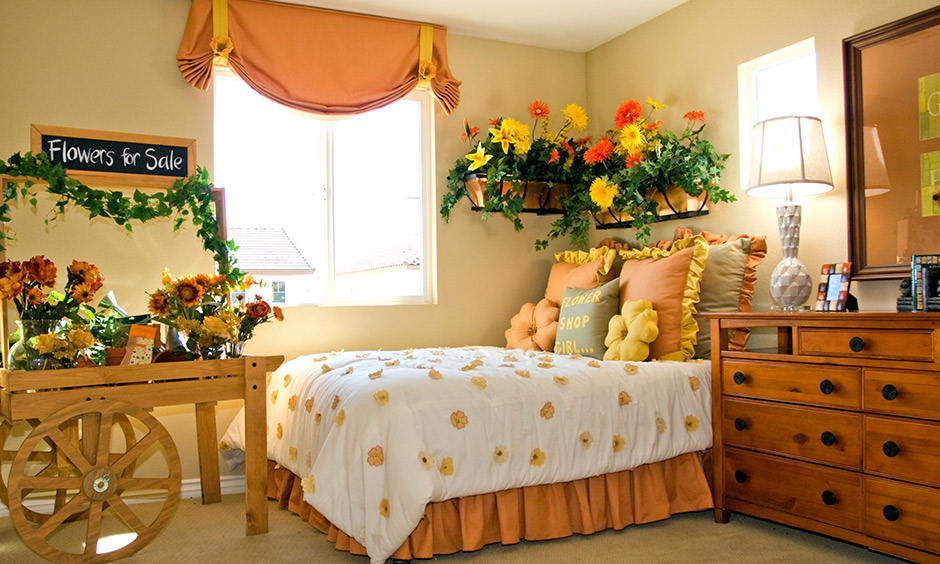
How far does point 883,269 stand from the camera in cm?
261

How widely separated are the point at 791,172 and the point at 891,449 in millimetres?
1087

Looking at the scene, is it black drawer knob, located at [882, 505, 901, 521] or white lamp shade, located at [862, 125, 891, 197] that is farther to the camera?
white lamp shade, located at [862, 125, 891, 197]

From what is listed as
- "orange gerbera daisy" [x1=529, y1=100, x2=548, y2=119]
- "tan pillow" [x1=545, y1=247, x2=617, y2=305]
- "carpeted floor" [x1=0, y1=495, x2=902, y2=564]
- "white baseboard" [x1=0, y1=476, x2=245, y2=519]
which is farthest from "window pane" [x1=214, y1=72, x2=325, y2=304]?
"carpeted floor" [x1=0, y1=495, x2=902, y2=564]

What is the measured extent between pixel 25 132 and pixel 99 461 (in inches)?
68.9

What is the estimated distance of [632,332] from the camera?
2967 mm

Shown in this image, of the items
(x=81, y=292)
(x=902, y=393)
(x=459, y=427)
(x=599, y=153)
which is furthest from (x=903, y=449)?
(x=81, y=292)

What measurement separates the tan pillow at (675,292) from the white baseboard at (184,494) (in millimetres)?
2094

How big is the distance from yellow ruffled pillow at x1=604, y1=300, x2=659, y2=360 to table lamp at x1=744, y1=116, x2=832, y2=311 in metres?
0.50

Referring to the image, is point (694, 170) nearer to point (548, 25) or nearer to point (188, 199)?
point (548, 25)

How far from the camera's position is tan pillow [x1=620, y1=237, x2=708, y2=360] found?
297cm

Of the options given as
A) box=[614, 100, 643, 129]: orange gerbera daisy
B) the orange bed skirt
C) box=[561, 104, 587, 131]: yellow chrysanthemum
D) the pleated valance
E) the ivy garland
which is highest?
the pleated valance

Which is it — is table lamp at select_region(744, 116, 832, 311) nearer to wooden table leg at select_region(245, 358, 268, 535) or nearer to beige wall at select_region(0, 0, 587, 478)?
beige wall at select_region(0, 0, 587, 478)

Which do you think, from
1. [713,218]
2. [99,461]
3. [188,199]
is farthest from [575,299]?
[99,461]

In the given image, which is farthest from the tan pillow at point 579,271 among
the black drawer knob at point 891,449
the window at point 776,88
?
the black drawer knob at point 891,449
